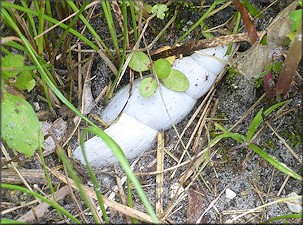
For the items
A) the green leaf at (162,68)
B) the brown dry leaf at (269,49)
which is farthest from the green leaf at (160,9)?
the brown dry leaf at (269,49)

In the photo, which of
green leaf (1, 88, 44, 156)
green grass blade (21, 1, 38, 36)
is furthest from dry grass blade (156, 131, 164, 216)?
green grass blade (21, 1, 38, 36)

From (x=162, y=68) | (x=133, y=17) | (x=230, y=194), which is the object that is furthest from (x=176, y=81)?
(x=230, y=194)

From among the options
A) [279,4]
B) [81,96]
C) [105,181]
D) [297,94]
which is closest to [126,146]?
[105,181]

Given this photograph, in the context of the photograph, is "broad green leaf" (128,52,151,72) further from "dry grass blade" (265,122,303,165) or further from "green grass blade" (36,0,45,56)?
"dry grass blade" (265,122,303,165)

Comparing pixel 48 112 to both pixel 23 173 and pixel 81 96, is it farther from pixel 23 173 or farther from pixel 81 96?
pixel 23 173

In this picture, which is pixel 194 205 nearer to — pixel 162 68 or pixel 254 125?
pixel 254 125

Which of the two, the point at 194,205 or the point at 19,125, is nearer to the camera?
the point at 19,125
